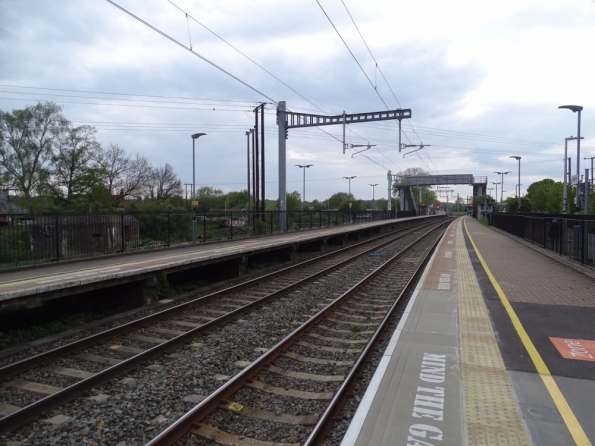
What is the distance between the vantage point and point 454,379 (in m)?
5.07

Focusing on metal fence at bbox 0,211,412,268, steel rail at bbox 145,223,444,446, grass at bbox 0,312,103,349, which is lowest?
grass at bbox 0,312,103,349

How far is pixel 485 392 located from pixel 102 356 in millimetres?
5123

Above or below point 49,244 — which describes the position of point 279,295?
below

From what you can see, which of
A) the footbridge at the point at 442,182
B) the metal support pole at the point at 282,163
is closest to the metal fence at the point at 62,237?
the metal support pole at the point at 282,163

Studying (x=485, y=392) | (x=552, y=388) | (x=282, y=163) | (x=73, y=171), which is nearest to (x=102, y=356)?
(x=485, y=392)

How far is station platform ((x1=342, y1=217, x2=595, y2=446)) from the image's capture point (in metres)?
3.87

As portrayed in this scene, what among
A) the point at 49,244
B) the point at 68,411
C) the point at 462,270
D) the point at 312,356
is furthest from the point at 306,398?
the point at 49,244

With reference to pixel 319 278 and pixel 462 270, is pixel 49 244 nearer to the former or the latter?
pixel 319 278

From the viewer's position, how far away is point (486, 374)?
519 centimetres

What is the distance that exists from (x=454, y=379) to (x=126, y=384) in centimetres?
384

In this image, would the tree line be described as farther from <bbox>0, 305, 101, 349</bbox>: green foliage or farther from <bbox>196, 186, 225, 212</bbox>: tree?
<bbox>196, 186, 225, 212</bbox>: tree

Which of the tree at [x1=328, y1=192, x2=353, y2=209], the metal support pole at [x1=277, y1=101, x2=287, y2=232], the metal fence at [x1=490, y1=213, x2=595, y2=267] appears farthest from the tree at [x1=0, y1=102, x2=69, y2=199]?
the tree at [x1=328, y1=192, x2=353, y2=209]

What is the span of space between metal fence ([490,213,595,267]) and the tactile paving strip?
24.4ft

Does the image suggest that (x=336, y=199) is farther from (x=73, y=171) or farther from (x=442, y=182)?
(x=73, y=171)
